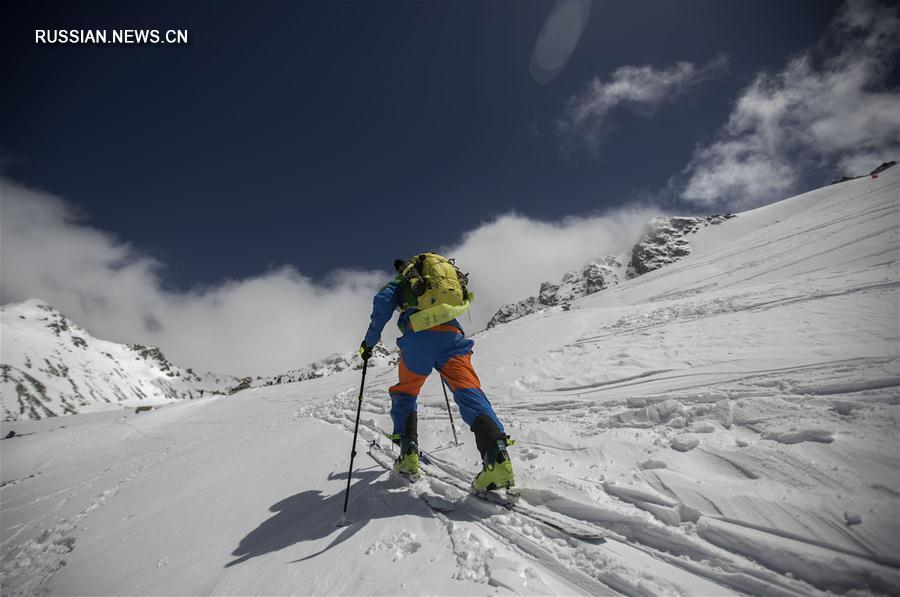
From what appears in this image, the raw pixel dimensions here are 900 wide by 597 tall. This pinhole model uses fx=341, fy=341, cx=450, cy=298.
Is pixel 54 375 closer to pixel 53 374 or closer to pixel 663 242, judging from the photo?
pixel 53 374

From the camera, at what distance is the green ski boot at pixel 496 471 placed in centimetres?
335

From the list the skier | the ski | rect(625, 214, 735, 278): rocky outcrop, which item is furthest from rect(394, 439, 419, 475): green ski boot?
rect(625, 214, 735, 278): rocky outcrop

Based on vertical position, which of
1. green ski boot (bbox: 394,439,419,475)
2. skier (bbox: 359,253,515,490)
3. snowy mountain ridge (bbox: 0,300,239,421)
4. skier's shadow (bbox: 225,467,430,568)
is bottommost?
skier's shadow (bbox: 225,467,430,568)

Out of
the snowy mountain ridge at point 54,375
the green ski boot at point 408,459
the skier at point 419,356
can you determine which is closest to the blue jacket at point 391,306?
the skier at point 419,356

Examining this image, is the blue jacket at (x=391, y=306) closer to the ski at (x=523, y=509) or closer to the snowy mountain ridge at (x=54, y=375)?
the ski at (x=523, y=509)

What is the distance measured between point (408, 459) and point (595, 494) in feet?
7.52

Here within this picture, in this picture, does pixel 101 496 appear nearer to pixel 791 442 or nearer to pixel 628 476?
pixel 628 476

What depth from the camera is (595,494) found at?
3.07 metres

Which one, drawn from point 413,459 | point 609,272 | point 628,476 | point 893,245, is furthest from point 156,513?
point 609,272

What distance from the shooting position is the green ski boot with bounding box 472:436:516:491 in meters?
3.35

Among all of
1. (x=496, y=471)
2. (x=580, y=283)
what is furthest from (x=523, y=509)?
(x=580, y=283)

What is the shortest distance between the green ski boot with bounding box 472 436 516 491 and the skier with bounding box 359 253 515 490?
0.14 ft

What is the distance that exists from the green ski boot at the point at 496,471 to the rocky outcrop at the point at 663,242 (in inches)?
6698

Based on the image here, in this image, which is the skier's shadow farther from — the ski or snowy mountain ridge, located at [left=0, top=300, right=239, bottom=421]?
snowy mountain ridge, located at [left=0, top=300, right=239, bottom=421]
